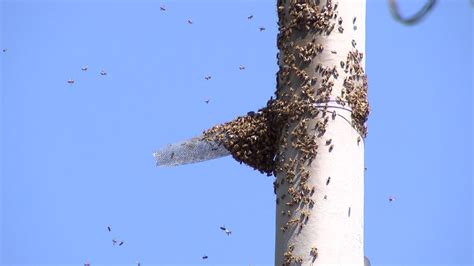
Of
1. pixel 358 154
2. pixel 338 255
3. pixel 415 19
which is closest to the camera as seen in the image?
pixel 415 19

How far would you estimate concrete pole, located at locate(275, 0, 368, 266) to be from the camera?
6734 millimetres

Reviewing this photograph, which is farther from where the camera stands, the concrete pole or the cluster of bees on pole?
the cluster of bees on pole

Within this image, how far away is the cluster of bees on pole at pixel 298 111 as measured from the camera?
703cm

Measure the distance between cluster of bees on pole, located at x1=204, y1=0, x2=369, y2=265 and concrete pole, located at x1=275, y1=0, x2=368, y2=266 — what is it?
0.03ft

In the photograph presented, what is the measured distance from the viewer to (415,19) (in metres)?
2.12

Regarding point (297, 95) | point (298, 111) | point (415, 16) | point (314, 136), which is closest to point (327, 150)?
point (314, 136)

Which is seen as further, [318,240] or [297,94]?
[297,94]

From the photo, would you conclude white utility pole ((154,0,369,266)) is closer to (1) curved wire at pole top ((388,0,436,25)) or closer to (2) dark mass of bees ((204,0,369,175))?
(2) dark mass of bees ((204,0,369,175))

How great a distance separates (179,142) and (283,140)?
5.10 ft

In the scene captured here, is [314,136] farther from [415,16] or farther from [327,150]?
[415,16]

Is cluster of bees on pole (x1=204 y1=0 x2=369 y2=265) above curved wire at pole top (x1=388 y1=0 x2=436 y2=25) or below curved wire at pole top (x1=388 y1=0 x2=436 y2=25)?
above

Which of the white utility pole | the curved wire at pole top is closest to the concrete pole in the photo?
the white utility pole

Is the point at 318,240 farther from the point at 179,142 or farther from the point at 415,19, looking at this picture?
the point at 415,19

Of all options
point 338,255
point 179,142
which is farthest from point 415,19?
point 179,142
